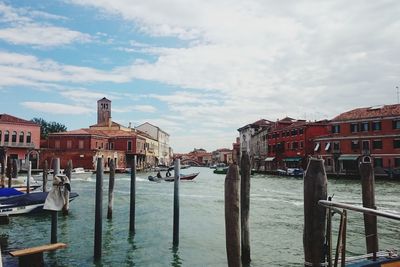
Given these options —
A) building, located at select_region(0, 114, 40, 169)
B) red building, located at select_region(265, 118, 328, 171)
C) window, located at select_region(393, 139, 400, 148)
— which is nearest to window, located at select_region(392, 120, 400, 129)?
window, located at select_region(393, 139, 400, 148)

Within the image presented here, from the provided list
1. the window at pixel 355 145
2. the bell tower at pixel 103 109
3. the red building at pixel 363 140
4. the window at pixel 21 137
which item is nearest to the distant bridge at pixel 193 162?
the bell tower at pixel 103 109

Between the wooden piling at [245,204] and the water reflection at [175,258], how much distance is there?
1580mm

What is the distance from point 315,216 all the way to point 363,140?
133ft

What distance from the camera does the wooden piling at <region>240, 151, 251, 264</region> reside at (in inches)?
301

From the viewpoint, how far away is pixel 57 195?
8.23 m

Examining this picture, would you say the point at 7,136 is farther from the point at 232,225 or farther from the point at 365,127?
the point at 232,225

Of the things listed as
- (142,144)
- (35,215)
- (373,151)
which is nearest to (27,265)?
(35,215)

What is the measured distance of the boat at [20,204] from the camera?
13227 mm

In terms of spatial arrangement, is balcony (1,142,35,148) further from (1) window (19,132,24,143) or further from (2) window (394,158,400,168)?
(2) window (394,158,400,168)

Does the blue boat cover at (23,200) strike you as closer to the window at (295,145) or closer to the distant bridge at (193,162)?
the window at (295,145)

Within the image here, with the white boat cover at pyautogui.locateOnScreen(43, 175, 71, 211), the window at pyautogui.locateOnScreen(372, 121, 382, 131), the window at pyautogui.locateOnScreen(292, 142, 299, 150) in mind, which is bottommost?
the white boat cover at pyautogui.locateOnScreen(43, 175, 71, 211)

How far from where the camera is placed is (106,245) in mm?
10172

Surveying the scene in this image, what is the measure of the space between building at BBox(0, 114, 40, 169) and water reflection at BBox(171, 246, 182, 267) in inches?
1589

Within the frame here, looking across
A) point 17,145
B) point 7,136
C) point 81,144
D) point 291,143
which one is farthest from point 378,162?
point 7,136
